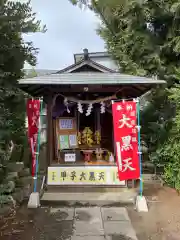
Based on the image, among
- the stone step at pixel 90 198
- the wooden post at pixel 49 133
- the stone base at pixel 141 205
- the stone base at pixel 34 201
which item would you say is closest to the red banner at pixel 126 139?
the stone base at pixel 141 205

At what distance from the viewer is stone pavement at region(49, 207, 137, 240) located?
15.4 ft

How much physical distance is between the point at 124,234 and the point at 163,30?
8.08m

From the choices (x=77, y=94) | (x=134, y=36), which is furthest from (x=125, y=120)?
(x=134, y=36)

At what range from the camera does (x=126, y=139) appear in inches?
249

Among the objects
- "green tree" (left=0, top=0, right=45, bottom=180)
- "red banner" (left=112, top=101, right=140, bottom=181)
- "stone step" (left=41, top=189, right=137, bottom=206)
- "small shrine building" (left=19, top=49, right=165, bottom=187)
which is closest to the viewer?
"green tree" (left=0, top=0, right=45, bottom=180)

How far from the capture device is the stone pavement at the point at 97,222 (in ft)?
15.4

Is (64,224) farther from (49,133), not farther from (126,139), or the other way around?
(49,133)

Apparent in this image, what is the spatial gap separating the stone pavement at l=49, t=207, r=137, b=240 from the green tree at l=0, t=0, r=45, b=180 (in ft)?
6.28

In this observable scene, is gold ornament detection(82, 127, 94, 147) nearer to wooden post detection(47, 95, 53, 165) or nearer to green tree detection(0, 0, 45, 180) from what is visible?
wooden post detection(47, 95, 53, 165)

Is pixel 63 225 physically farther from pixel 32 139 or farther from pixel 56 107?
pixel 56 107

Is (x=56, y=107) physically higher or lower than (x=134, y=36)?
lower

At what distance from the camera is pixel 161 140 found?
832 cm

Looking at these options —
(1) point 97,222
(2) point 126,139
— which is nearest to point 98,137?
(2) point 126,139

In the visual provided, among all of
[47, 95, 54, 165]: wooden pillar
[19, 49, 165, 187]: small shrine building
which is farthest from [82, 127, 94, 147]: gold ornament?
[47, 95, 54, 165]: wooden pillar
